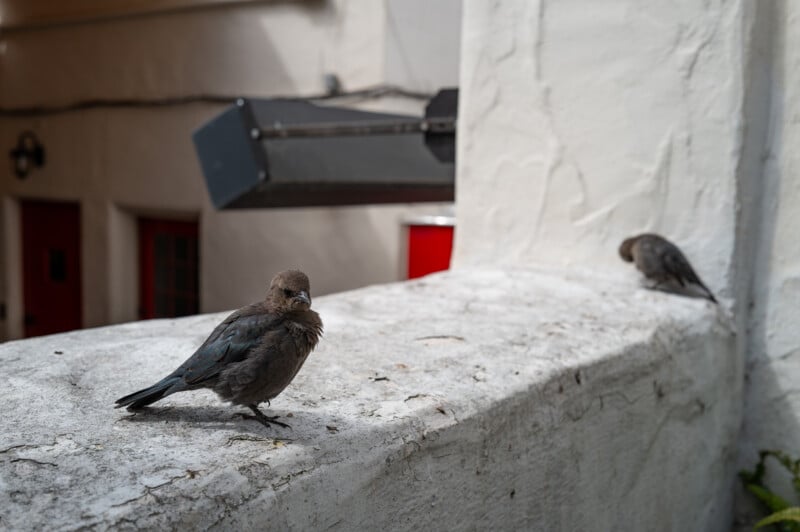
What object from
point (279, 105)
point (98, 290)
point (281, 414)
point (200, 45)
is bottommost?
point (98, 290)

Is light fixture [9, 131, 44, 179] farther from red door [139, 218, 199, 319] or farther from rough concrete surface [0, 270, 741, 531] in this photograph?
rough concrete surface [0, 270, 741, 531]

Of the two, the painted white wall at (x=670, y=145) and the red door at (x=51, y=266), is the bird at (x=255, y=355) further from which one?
the red door at (x=51, y=266)

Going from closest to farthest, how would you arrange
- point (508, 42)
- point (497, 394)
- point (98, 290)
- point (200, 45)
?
point (497, 394) < point (508, 42) < point (200, 45) < point (98, 290)

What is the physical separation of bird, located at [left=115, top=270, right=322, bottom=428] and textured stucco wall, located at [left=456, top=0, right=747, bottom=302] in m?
1.58

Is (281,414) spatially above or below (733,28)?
below

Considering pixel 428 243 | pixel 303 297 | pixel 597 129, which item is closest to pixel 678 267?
pixel 597 129

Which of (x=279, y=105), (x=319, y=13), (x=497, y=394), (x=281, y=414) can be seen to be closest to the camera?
(x=281, y=414)

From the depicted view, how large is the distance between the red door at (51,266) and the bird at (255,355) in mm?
6387

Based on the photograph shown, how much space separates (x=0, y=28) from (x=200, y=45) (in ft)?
8.74

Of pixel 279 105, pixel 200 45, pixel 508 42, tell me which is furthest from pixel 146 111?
pixel 508 42

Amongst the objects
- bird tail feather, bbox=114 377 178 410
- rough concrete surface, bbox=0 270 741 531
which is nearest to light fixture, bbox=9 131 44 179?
rough concrete surface, bbox=0 270 741 531

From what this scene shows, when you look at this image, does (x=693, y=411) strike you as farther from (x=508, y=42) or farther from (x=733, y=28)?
(x=508, y=42)

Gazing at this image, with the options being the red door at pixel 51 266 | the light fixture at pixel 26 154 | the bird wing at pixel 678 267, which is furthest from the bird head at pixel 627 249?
the light fixture at pixel 26 154

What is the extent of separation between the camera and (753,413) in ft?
8.36
